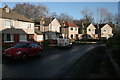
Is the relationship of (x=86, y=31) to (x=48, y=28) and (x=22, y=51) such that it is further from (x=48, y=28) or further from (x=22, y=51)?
(x=22, y=51)

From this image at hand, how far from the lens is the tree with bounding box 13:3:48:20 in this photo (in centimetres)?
6150

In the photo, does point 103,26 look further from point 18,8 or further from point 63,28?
point 18,8

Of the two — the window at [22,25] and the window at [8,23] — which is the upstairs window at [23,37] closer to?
the window at [22,25]

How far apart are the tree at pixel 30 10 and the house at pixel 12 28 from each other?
101 ft

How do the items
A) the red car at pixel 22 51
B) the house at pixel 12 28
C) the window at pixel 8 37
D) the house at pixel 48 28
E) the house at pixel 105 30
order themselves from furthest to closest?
the house at pixel 105 30 < the house at pixel 48 28 < the window at pixel 8 37 < the house at pixel 12 28 < the red car at pixel 22 51

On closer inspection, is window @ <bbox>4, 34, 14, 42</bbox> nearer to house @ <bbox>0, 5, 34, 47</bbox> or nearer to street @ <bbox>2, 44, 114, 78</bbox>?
house @ <bbox>0, 5, 34, 47</bbox>

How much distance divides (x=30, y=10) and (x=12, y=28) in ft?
122

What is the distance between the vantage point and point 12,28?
27.2 m

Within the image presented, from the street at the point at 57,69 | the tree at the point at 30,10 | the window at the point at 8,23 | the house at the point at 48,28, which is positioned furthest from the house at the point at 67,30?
the street at the point at 57,69

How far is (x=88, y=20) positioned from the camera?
75500 millimetres

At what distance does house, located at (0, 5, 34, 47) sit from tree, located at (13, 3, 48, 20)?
30889 millimetres

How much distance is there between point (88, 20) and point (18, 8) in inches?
1434

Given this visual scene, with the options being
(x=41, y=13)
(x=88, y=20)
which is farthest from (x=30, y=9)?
(x=88, y=20)

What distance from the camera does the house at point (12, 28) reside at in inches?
997
